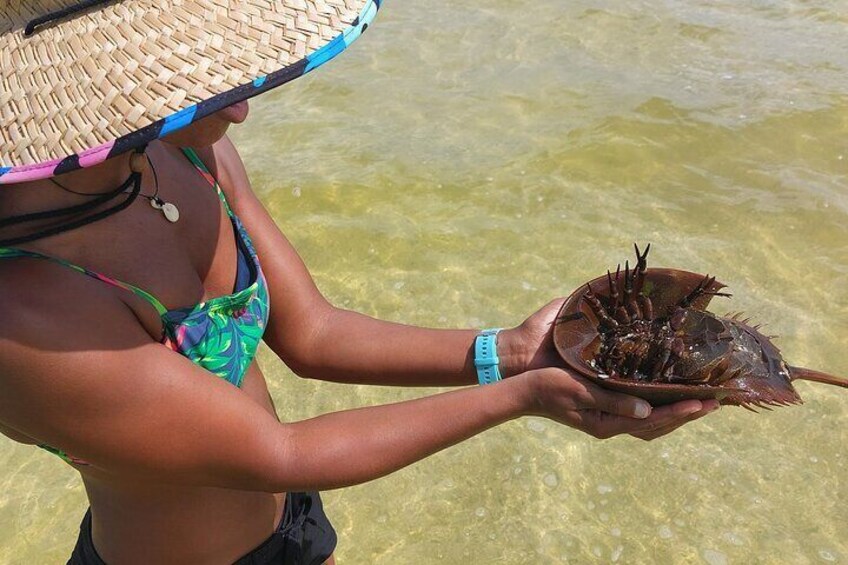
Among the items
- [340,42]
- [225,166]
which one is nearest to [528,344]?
[225,166]

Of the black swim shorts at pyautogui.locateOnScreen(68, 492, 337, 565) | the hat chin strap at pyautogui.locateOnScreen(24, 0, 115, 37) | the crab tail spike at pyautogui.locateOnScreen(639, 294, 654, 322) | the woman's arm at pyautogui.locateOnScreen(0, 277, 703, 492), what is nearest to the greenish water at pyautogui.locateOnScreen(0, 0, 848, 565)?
the black swim shorts at pyautogui.locateOnScreen(68, 492, 337, 565)

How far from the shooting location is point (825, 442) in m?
3.04

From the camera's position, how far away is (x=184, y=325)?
4.86 feet

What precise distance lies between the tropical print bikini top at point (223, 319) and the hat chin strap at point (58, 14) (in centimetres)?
36

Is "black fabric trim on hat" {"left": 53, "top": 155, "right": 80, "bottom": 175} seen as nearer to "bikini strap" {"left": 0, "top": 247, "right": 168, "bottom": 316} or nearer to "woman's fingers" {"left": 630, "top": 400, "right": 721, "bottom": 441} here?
"bikini strap" {"left": 0, "top": 247, "right": 168, "bottom": 316}

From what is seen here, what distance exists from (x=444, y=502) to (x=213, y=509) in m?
1.44

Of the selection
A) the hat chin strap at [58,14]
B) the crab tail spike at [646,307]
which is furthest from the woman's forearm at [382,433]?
the hat chin strap at [58,14]

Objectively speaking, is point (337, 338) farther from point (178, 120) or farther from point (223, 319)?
point (178, 120)

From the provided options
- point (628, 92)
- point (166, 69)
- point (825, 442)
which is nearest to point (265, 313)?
point (166, 69)

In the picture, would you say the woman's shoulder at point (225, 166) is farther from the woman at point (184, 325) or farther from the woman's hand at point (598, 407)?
the woman's hand at point (598, 407)

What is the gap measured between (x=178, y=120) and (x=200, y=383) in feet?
1.55

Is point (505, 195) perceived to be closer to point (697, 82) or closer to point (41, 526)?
Answer: point (697, 82)

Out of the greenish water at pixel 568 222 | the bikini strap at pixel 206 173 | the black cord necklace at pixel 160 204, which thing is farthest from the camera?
the greenish water at pixel 568 222

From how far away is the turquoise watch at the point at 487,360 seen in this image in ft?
6.33
